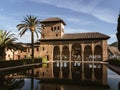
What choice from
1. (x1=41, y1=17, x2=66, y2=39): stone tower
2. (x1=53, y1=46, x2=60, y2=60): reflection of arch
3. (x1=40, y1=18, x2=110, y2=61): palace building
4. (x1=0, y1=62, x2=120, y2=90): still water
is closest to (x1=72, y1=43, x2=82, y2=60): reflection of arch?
(x1=40, y1=18, x2=110, y2=61): palace building

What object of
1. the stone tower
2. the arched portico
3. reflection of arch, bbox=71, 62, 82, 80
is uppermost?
the stone tower

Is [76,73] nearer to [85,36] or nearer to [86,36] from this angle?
[86,36]

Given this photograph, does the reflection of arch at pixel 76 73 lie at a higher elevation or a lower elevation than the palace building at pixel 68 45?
lower

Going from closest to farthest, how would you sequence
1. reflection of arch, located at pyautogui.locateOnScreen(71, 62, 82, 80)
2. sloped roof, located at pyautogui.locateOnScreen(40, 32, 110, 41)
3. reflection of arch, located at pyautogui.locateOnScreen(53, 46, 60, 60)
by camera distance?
reflection of arch, located at pyautogui.locateOnScreen(71, 62, 82, 80), sloped roof, located at pyautogui.locateOnScreen(40, 32, 110, 41), reflection of arch, located at pyautogui.locateOnScreen(53, 46, 60, 60)

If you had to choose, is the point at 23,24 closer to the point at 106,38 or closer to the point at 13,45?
the point at 13,45

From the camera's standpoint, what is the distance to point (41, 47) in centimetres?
6806

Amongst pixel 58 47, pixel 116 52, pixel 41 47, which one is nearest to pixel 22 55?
pixel 41 47

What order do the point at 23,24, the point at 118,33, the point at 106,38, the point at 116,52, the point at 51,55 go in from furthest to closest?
1. the point at 116,52
2. the point at 51,55
3. the point at 106,38
4. the point at 23,24
5. the point at 118,33

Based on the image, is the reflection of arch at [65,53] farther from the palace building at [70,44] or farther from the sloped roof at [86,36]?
the sloped roof at [86,36]

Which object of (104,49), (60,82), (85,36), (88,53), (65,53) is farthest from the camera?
(65,53)

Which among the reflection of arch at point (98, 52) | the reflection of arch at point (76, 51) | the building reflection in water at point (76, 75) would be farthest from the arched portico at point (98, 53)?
the building reflection in water at point (76, 75)

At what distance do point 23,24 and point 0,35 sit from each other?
438 inches

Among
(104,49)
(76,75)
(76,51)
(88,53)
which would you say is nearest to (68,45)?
(76,51)

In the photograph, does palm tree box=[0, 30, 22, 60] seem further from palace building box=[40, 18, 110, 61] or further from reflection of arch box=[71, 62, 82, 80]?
palace building box=[40, 18, 110, 61]
